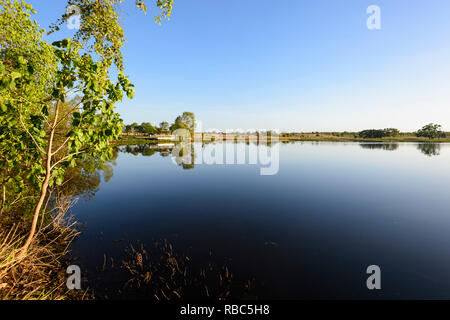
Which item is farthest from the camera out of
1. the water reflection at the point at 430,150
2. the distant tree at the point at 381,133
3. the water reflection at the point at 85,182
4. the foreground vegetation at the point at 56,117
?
the distant tree at the point at 381,133

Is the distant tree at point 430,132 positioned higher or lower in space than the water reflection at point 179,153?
higher

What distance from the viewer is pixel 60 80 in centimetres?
466

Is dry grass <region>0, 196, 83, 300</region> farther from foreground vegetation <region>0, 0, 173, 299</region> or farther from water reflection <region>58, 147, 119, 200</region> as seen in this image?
water reflection <region>58, 147, 119, 200</region>

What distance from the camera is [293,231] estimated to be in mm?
11562

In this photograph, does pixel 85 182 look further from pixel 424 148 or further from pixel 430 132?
pixel 430 132

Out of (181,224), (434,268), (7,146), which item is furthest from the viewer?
(181,224)

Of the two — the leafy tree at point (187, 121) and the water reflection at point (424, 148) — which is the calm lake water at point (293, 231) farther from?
the leafy tree at point (187, 121)

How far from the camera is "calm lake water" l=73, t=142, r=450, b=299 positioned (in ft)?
25.5

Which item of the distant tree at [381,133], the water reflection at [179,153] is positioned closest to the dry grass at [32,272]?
the water reflection at [179,153]

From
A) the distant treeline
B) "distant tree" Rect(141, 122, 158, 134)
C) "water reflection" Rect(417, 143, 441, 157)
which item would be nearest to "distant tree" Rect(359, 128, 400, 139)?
the distant treeline

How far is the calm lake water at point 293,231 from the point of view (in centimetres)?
776

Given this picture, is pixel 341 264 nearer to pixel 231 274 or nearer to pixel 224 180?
pixel 231 274
